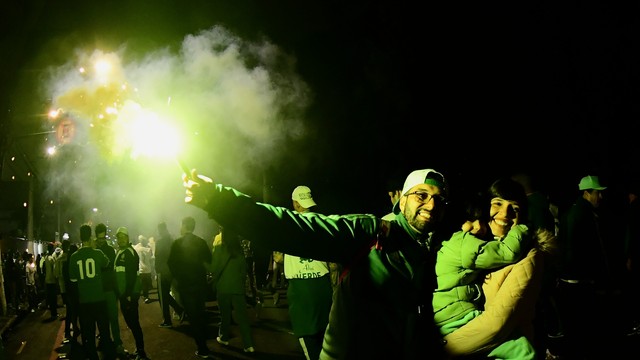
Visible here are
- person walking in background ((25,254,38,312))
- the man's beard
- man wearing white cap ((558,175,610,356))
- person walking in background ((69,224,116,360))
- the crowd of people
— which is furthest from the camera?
person walking in background ((25,254,38,312))

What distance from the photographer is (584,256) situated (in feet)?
22.8

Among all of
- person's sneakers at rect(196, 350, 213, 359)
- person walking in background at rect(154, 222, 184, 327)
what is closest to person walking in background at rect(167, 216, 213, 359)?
person's sneakers at rect(196, 350, 213, 359)

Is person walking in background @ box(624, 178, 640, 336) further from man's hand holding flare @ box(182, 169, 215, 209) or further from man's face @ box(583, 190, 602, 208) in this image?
man's hand holding flare @ box(182, 169, 215, 209)

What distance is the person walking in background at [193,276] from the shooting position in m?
8.40

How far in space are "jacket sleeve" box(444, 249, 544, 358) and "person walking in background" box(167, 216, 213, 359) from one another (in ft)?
19.7

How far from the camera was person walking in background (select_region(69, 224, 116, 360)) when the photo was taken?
26.4 ft

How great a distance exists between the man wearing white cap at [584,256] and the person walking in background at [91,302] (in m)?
6.82

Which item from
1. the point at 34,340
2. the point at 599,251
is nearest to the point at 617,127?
the point at 599,251

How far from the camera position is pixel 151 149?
9.84 feet

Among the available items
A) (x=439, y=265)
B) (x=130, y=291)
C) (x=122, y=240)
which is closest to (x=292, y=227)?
(x=439, y=265)

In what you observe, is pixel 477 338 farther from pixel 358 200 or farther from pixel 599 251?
pixel 358 200

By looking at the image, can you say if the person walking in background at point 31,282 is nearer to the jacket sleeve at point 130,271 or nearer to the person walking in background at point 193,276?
the jacket sleeve at point 130,271

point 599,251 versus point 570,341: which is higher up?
point 599,251

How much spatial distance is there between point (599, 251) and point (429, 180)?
16.4ft
